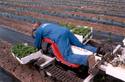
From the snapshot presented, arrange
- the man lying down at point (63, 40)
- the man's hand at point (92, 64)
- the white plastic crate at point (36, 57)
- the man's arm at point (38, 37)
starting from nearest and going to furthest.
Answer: the man's hand at point (92, 64) < the man lying down at point (63, 40) < the white plastic crate at point (36, 57) < the man's arm at point (38, 37)

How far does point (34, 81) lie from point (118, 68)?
237cm

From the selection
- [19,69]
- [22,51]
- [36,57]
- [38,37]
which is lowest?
[19,69]

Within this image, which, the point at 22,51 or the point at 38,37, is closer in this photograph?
the point at 38,37

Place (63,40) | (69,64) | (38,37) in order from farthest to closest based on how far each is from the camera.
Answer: (38,37) < (63,40) < (69,64)

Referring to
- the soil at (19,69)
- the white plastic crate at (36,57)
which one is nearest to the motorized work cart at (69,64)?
the white plastic crate at (36,57)

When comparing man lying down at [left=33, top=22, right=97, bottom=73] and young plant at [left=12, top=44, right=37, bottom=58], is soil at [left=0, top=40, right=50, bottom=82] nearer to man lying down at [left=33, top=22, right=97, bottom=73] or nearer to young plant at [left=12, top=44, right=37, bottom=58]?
young plant at [left=12, top=44, right=37, bottom=58]

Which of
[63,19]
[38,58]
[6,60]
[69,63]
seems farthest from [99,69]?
[63,19]

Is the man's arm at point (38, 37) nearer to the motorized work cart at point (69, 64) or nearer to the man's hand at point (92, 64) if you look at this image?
the motorized work cart at point (69, 64)

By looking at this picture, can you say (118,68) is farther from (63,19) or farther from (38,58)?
(63,19)

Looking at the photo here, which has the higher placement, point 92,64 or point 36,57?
point 92,64

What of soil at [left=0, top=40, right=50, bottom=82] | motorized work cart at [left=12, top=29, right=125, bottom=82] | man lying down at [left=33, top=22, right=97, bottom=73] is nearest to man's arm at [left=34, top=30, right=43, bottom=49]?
man lying down at [left=33, top=22, right=97, bottom=73]

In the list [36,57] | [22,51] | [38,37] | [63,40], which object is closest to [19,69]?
[22,51]

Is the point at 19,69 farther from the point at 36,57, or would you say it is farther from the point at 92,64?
the point at 92,64

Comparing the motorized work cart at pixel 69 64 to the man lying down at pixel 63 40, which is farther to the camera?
the man lying down at pixel 63 40
